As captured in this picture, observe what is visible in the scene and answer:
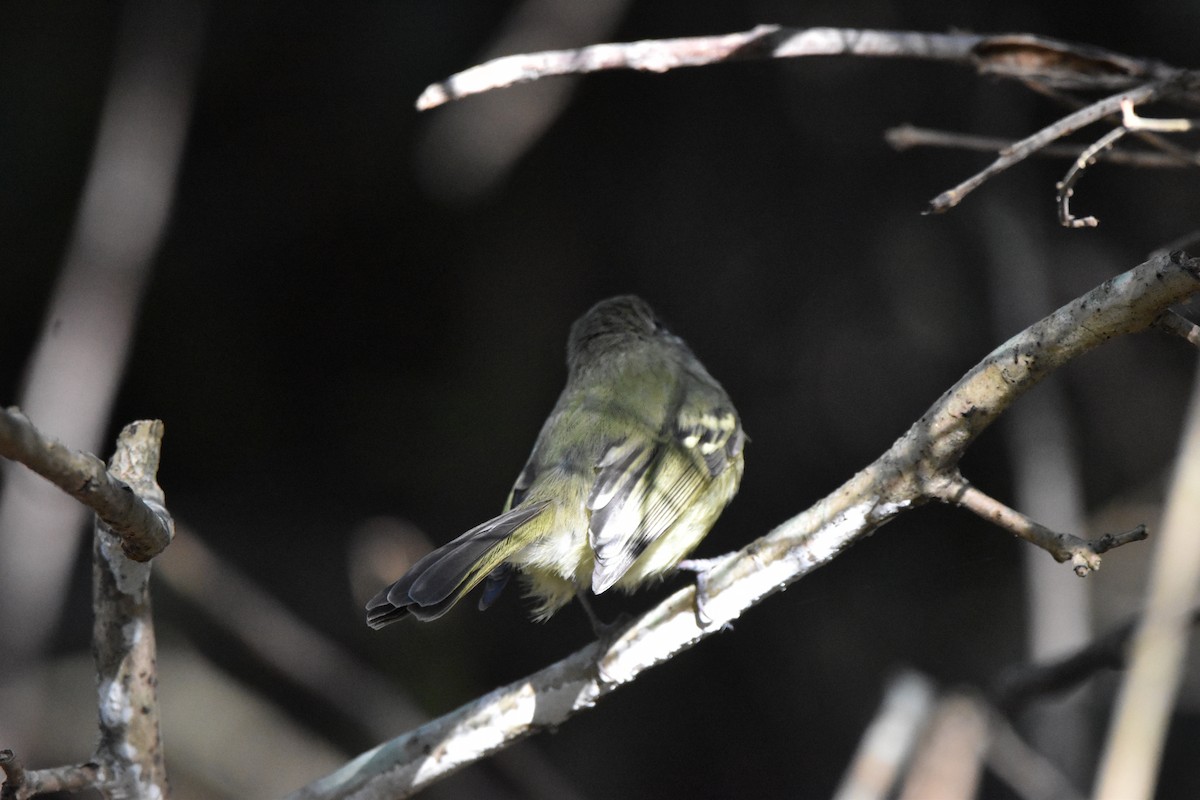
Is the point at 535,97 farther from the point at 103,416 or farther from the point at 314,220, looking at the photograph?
the point at 103,416

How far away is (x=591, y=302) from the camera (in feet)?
15.8

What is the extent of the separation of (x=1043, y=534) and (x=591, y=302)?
3.29 meters

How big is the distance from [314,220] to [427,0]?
99 centimetres

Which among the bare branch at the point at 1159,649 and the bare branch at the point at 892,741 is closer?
the bare branch at the point at 1159,649

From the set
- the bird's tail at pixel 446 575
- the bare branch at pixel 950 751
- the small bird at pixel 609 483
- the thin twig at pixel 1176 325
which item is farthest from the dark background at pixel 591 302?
the thin twig at pixel 1176 325

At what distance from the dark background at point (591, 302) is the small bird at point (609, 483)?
1086mm

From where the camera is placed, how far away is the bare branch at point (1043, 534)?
1.55 metres

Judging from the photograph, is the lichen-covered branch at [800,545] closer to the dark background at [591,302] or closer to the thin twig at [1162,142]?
the thin twig at [1162,142]

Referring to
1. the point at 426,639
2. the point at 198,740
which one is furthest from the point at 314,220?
the point at 198,740

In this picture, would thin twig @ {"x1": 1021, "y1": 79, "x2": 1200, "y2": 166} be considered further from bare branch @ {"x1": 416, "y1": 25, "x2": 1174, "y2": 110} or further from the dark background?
the dark background

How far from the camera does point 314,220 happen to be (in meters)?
4.60

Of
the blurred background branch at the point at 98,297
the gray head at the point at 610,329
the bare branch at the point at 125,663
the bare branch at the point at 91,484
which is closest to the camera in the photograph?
the bare branch at the point at 91,484

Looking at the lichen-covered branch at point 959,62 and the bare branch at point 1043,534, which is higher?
→ the lichen-covered branch at point 959,62

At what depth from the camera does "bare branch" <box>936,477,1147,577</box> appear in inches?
60.9
